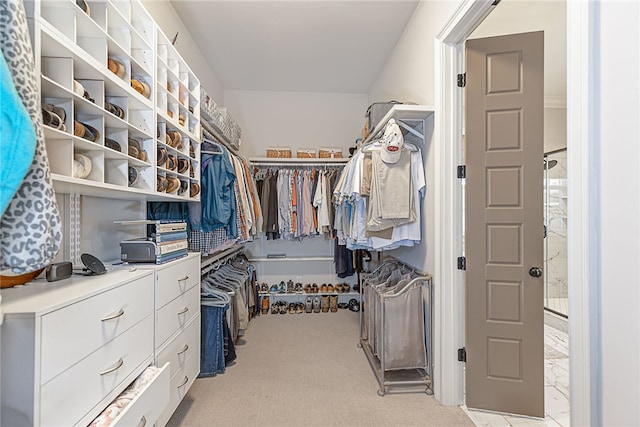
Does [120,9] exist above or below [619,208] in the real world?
above

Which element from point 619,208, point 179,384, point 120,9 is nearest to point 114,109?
point 120,9

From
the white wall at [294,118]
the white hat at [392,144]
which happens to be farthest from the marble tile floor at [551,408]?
the white wall at [294,118]

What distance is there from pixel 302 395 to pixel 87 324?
1.50 meters

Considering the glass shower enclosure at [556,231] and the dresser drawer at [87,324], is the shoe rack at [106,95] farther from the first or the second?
the glass shower enclosure at [556,231]

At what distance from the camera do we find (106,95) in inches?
53.1

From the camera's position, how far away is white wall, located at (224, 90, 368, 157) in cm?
403

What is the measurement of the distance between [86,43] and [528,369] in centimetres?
279

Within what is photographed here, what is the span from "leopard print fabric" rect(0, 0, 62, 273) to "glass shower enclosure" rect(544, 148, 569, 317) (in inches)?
165

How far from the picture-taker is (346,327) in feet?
10.6

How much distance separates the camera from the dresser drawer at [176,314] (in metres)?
1.42

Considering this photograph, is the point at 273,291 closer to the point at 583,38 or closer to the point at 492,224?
the point at 492,224

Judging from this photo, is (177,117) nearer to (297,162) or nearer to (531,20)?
(297,162)

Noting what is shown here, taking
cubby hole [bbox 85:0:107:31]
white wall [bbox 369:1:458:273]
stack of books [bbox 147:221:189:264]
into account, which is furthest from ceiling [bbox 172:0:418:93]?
stack of books [bbox 147:221:189:264]

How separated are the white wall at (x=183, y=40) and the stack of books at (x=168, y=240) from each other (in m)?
1.47
